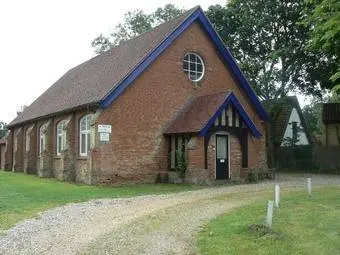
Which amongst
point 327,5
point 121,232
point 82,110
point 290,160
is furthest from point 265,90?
point 121,232

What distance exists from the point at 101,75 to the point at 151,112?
5.24 metres

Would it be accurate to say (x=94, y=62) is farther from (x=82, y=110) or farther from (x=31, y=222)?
(x=31, y=222)

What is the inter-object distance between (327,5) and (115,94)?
13.2 meters

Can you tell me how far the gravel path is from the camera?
9539mm

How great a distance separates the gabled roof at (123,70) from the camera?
24234mm

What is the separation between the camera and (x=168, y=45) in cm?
2606

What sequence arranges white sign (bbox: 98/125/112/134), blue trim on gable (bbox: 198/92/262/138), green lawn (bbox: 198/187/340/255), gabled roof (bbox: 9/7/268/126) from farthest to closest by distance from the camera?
gabled roof (bbox: 9/7/268/126) < blue trim on gable (bbox: 198/92/262/138) < white sign (bbox: 98/125/112/134) < green lawn (bbox: 198/187/340/255)

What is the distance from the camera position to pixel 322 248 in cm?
890

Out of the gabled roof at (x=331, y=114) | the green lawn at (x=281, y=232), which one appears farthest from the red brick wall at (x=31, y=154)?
the gabled roof at (x=331, y=114)

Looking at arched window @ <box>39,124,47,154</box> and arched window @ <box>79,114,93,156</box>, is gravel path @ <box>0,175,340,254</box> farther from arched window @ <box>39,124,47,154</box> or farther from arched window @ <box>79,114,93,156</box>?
arched window @ <box>39,124,47,154</box>

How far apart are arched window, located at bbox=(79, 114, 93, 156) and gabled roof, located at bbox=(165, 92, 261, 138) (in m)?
4.07

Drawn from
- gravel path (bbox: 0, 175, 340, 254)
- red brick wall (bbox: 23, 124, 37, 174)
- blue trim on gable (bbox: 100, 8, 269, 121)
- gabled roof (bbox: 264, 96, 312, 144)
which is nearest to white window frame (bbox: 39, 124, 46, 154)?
red brick wall (bbox: 23, 124, 37, 174)

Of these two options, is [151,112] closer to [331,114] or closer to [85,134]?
[85,134]

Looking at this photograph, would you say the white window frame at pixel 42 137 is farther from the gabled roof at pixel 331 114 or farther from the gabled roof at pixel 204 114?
the gabled roof at pixel 331 114
